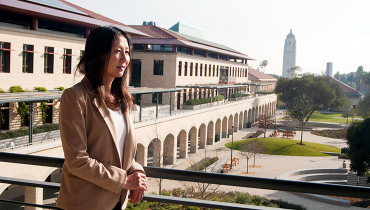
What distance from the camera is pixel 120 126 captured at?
225cm

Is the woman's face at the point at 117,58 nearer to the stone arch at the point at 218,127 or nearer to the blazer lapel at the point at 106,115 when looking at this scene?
the blazer lapel at the point at 106,115

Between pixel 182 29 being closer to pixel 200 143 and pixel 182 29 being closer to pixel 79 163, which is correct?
pixel 200 143

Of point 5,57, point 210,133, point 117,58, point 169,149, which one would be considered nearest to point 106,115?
point 117,58

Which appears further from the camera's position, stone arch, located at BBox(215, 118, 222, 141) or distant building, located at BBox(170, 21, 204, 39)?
distant building, located at BBox(170, 21, 204, 39)

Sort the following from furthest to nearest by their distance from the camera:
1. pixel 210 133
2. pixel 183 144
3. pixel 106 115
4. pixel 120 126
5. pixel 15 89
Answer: pixel 210 133 → pixel 183 144 → pixel 15 89 → pixel 120 126 → pixel 106 115

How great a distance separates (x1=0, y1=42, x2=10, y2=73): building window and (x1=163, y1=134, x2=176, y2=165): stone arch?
14.9 m

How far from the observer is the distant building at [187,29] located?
67312 millimetres

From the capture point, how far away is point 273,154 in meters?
38.4

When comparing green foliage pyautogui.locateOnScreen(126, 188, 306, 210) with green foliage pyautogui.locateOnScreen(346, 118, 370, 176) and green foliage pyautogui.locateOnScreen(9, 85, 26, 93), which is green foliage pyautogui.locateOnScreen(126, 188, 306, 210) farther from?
green foliage pyautogui.locateOnScreen(9, 85, 26, 93)

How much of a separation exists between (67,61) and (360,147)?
2332 centimetres

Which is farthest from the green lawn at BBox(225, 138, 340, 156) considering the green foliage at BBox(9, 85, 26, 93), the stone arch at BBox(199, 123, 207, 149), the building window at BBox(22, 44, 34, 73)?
the green foliage at BBox(9, 85, 26, 93)

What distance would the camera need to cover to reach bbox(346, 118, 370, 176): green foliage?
2592cm

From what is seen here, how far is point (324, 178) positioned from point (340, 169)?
7.20 feet

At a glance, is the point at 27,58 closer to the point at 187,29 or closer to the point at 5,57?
the point at 5,57
